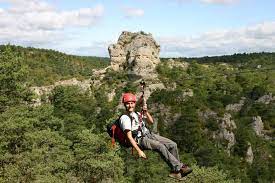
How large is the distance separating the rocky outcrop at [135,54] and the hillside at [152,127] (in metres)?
2.03

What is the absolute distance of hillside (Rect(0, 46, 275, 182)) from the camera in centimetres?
3653

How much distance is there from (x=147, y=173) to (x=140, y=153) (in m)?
45.3

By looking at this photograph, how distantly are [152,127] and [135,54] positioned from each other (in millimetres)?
25962

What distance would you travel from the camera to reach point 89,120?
73875 mm

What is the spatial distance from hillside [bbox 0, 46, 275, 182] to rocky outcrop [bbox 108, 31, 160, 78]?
2030mm

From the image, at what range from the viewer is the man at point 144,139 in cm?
1154

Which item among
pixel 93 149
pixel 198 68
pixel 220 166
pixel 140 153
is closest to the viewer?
pixel 140 153

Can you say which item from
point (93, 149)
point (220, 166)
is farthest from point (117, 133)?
point (220, 166)

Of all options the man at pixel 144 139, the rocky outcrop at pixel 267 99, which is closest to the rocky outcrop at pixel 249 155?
the rocky outcrop at pixel 267 99

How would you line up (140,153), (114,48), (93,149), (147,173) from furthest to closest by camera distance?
(114,48) < (147,173) < (93,149) < (140,153)

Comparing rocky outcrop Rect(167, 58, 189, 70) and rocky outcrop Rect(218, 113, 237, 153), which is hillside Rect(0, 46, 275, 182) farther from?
rocky outcrop Rect(167, 58, 189, 70)

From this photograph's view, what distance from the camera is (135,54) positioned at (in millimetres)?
98438

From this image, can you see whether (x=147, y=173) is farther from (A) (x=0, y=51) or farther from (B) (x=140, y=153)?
(B) (x=140, y=153)

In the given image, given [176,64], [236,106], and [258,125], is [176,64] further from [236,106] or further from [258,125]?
[258,125]
